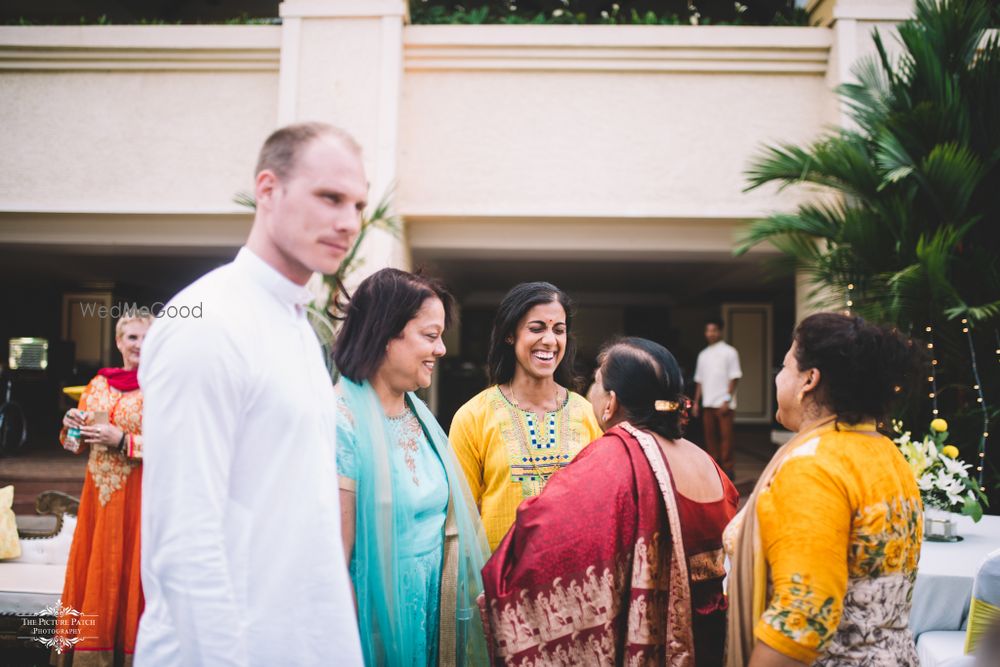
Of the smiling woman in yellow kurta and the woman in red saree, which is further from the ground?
the smiling woman in yellow kurta

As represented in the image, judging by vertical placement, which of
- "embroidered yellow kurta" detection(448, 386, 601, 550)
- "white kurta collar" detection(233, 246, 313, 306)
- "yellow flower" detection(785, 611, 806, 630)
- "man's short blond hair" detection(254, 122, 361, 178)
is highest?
"man's short blond hair" detection(254, 122, 361, 178)

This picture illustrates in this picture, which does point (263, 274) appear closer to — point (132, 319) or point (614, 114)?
point (132, 319)

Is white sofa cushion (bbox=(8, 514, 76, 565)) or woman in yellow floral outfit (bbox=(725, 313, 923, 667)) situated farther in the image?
white sofa cushion (bbox=(8, 514, 76, 565))

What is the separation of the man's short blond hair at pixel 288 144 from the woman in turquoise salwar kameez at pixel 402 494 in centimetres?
75

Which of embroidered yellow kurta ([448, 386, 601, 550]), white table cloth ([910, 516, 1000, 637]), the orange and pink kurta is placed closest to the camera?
embroidered yellow kurta ([448, 386, 601, 550])

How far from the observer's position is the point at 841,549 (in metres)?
1.39

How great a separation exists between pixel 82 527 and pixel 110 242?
448 centimetres

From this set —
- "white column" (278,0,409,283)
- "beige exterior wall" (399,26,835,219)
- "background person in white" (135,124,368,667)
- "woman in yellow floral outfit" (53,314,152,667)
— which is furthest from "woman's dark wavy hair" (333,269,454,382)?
"beige exterior wall" (399,26,835,219)

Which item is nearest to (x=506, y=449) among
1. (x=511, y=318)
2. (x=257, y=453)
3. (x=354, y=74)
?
(x=511, y=318)

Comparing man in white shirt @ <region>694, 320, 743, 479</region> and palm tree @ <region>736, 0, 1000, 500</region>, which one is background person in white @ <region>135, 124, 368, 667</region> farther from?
man in white shirt @ <region>694, 320, 743, 479</region>

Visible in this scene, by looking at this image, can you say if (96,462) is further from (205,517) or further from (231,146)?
(231,146)

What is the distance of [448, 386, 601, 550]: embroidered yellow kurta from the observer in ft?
7.55

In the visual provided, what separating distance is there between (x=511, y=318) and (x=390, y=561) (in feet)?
3.68

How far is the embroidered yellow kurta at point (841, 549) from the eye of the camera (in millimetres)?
1374
